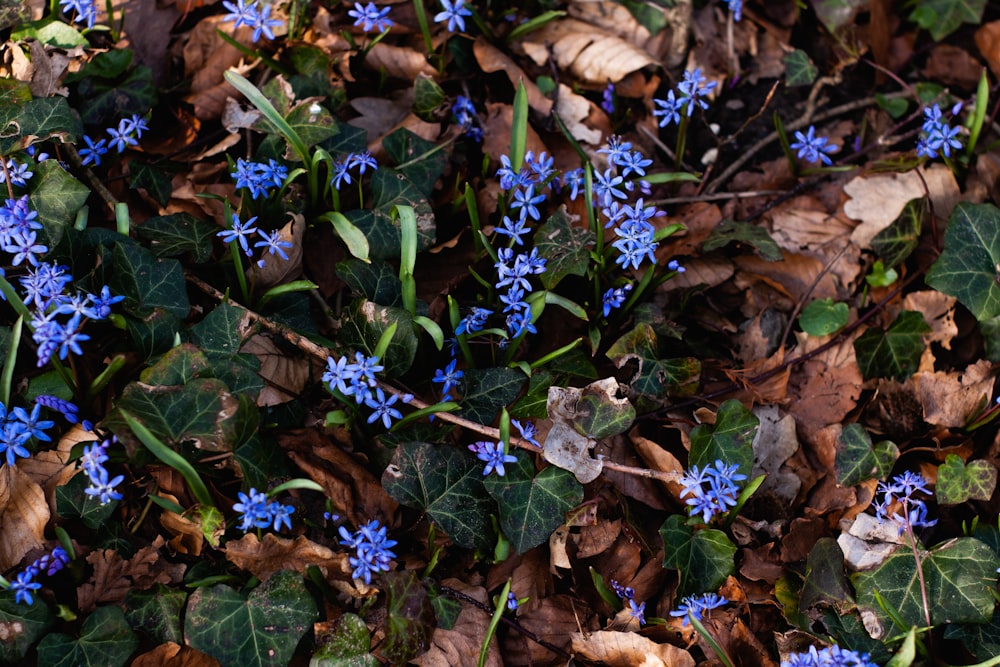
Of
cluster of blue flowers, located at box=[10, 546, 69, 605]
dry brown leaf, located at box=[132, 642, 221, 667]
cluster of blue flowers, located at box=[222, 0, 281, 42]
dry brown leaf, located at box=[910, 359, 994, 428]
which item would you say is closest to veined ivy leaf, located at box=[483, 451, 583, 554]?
dry brown leaf, located at box=[132, 642, 221, 667]

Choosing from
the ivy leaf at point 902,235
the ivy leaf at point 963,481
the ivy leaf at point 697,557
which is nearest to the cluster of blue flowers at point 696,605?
the ivy leaf at point 697,557

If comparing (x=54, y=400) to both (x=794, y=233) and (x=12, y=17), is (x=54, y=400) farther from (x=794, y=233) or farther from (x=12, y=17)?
(x=794, y=233)

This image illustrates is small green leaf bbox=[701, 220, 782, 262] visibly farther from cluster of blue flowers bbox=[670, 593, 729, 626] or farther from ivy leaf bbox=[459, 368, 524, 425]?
cluster of blue flowers bbox=[670, 593, 729, 626]

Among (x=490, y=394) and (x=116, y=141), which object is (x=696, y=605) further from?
(x=116, y=141)

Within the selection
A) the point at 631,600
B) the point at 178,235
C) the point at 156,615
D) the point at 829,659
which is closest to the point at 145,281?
the point at 178,235

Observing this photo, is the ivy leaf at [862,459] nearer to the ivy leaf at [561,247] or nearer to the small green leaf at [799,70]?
the ivy leaf at [561,247]

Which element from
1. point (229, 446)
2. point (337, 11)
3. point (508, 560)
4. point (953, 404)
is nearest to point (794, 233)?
point (953, 404)
